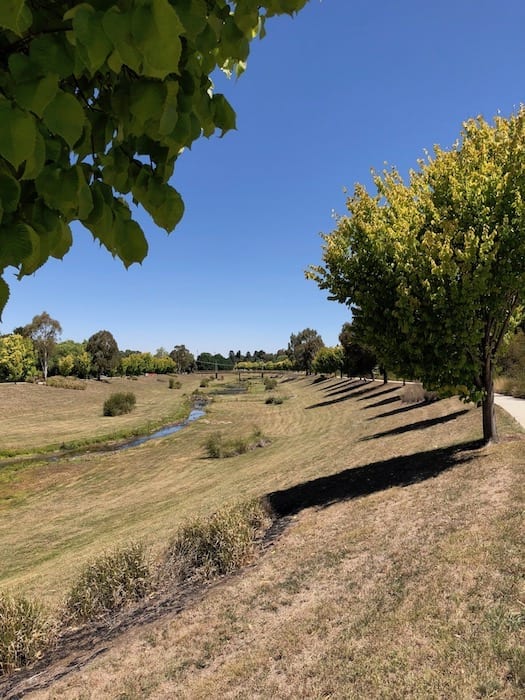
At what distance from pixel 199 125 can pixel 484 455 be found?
11844 mm

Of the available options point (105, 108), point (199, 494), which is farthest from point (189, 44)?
point (199, 494)

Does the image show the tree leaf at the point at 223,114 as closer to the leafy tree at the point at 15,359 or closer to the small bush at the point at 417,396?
the small bush at the point at 417,396

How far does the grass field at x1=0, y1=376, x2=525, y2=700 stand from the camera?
15.2 feet

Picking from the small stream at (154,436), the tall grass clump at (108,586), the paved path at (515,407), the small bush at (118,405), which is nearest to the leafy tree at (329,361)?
the small stream at (154,436)

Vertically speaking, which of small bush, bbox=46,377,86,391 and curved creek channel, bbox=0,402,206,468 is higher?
small bush, bbox=46,377,86,391

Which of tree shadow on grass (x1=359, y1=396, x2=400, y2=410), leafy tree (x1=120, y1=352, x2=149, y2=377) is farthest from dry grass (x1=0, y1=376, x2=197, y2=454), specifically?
leafy tree (x1=120, y1=352, x2=149, y2=377)

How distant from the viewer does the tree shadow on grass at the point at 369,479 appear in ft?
36.8

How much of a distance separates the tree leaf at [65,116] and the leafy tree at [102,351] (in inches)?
4492

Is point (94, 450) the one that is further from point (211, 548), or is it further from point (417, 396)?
point (211, 548)

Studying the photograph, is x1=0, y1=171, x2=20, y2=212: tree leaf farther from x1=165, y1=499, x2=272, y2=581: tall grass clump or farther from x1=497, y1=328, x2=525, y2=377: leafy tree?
x1=497, y1=328, x2=525, y2=377: leafy tree

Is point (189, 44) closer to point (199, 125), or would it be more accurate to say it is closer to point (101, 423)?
point (199, 125)

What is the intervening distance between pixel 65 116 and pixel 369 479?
1233 centimetres

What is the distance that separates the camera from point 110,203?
2.02 metres

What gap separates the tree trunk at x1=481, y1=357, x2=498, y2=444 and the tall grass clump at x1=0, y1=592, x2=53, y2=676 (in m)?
11.4
